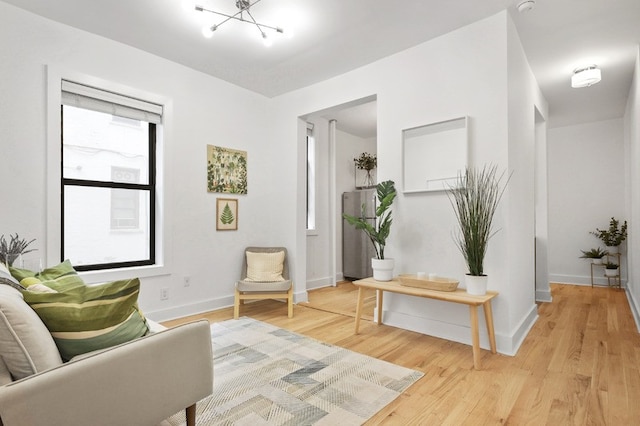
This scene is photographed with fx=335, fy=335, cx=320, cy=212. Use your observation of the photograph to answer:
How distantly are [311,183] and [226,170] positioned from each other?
1.62 metres

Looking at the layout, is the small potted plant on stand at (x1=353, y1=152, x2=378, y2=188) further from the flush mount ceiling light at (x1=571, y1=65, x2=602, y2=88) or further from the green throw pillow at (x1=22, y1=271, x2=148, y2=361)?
the green throw pillow at (x1=22, y1=271, x2=148, y2=361)

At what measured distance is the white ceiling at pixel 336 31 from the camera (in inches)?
101

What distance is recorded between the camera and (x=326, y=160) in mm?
5484

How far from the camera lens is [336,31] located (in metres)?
2.91

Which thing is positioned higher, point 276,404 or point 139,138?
point 139,138

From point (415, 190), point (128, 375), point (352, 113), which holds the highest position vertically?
point (352, 113)

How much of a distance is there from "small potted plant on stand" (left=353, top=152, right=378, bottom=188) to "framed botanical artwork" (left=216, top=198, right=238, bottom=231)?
2762 millimetres

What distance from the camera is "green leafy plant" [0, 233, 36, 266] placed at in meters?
2.25

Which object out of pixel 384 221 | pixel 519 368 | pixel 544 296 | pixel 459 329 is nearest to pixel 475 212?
pixel 384 221

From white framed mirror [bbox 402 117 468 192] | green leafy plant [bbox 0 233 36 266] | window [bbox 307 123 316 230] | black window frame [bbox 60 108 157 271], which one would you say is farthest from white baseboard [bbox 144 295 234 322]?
white framed mirror [bbox 402 117 468 192]

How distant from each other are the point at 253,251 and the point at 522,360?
2.86m

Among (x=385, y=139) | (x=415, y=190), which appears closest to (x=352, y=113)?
(x=385, y=139)

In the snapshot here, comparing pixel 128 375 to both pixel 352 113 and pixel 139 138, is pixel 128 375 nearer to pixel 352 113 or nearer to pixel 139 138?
pixel 139 138

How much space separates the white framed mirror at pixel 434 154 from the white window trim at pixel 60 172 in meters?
2.40
